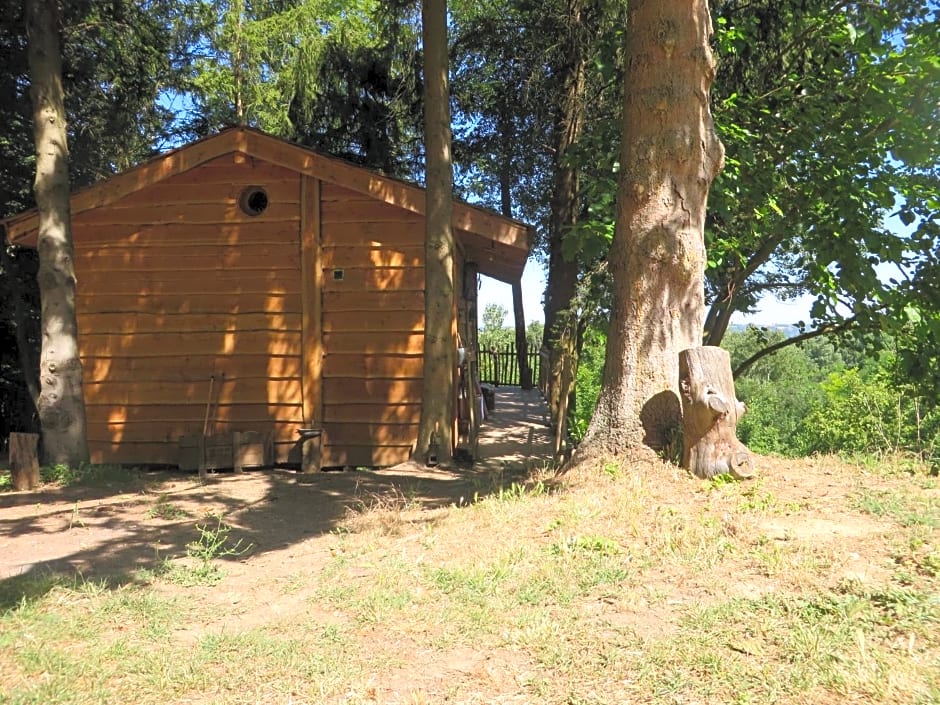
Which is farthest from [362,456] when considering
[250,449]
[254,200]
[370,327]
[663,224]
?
[663,224]

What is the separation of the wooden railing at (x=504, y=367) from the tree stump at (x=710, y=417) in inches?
798

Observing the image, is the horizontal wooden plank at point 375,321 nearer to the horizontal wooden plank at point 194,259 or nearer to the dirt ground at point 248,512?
the horizontal wooden plank at point 194,259

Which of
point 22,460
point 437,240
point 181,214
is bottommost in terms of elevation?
point 22,460

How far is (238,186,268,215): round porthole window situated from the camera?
1014 centimetres

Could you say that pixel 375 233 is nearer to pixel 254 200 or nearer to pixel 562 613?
pixel 254 200

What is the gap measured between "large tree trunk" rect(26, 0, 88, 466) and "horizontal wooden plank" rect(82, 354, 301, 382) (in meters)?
0.68

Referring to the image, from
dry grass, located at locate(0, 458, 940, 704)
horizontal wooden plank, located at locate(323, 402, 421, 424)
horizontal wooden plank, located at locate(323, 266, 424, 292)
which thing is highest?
horizontal wooden plank, located at locate(323, 266, 424, 292)

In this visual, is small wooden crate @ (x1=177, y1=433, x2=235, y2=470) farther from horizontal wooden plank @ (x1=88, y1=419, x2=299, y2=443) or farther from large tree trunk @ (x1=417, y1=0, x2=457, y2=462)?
large tree trunk @ (x1=417, y1=0, x2=457, y2=462)

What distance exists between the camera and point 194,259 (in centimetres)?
1012

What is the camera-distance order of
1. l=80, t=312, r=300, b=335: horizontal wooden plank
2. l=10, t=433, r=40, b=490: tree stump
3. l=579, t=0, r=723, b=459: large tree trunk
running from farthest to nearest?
l=80, t=312, r=300, b=335: horizontal wooden plank → l=10, t=433, r=40, b=490: tree stump → l=579, t=0, r=723, b=459: large tree trunk

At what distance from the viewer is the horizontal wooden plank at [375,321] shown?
971 cm

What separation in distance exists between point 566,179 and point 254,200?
22.7 ft

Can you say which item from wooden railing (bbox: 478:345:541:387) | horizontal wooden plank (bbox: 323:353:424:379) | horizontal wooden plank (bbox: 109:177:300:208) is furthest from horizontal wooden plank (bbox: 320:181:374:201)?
wooden railing (bbox: 478:345:541:387)

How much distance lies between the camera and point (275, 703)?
305cm
